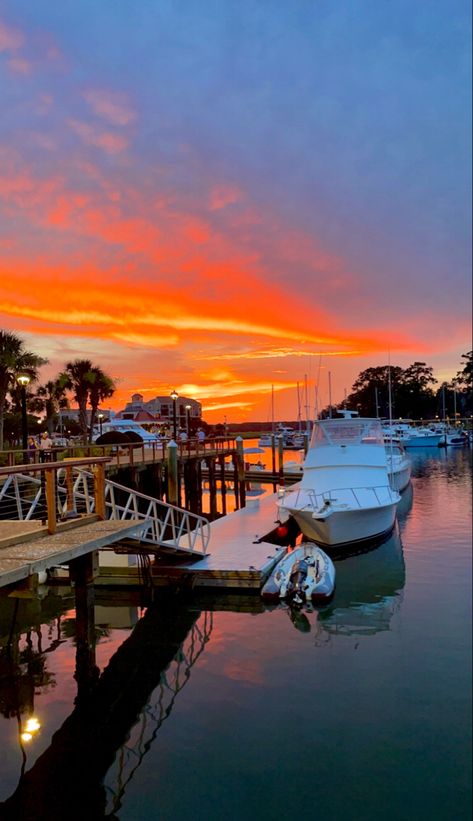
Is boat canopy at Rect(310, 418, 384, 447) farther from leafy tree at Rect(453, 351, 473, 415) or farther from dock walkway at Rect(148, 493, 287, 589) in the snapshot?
leafy tree at Rect(453, 351, 473, 415)

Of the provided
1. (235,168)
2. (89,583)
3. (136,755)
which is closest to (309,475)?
(235,168)

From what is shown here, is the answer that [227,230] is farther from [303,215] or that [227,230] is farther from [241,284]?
[303,215]

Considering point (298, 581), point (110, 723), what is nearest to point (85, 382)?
point (298, 581)

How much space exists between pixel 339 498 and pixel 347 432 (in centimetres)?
419

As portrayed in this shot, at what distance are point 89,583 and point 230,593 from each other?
5.09 m

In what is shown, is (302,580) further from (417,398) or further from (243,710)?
(417,398)

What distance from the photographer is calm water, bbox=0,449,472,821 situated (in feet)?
20.0

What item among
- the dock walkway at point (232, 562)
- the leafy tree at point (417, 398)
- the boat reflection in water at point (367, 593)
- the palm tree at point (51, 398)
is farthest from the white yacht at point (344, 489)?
the leafy tree at point (417, 398)

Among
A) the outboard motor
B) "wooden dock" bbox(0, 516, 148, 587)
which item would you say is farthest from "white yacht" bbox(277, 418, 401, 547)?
"wooden dock" bbox(0, 516, 148, 587)

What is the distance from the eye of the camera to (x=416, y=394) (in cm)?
10850

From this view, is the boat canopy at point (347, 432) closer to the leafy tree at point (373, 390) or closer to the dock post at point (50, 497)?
the dock post at point (50, 497)

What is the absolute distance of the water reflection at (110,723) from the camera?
623 cm

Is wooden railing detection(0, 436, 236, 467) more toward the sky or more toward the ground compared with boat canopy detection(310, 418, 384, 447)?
more toward the ground

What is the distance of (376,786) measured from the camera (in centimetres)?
612
